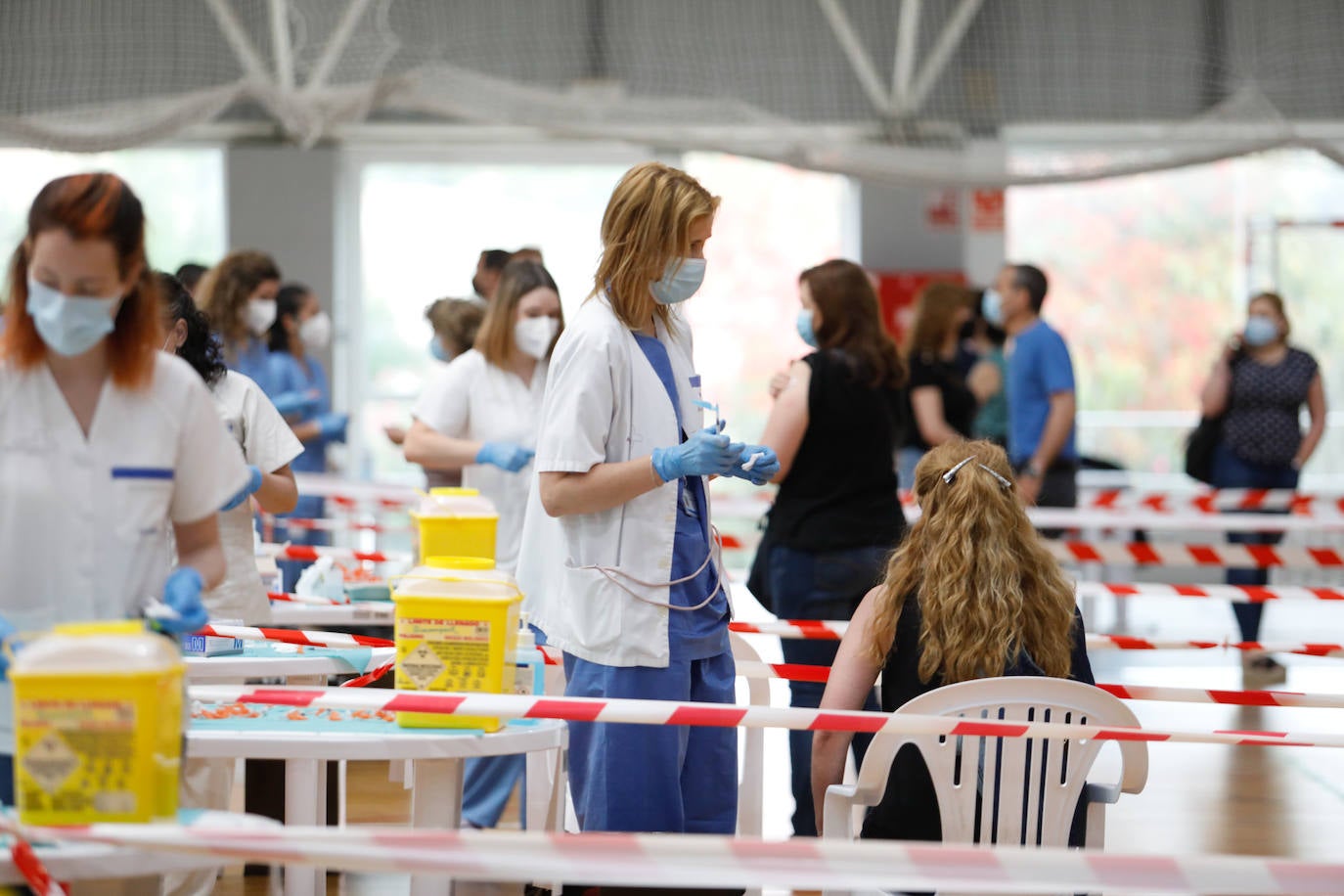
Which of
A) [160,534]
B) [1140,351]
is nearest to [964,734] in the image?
[160,534]

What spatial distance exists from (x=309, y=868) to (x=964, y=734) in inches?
44.5

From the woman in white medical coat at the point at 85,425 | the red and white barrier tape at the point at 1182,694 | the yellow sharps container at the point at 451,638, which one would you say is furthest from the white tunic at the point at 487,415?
the woman in white medical coat at the point at 85,425

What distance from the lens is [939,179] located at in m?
7.79

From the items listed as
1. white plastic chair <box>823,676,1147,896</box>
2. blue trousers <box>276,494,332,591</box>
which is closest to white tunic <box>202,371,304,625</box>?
white plastic chair <box>823,676,1147,896</box>

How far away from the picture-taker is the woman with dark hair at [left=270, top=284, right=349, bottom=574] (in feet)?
20.8

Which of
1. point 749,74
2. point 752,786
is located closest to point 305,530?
point 752,786

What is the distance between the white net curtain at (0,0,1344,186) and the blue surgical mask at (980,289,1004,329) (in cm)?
58

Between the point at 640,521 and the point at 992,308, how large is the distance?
5.28m

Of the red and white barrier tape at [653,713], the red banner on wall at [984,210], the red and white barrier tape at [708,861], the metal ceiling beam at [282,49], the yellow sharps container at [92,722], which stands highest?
the metal ceiling beam at [282,49]

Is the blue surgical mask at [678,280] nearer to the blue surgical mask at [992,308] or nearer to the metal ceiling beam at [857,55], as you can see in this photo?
the blue surgical mask at [992,308]

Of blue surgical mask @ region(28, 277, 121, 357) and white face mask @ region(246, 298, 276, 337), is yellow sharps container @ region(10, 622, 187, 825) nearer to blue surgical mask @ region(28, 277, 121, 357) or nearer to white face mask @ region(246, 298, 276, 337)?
blue surgical mask @ region(28, 277, 121, 357)

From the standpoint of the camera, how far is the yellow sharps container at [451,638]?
7.78 feet

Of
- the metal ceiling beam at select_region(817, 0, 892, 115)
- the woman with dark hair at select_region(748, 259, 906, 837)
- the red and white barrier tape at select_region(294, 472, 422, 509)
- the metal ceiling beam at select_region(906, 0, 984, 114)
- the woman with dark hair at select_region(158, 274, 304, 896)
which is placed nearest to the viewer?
the woman with dark hair at select_region(158, 274, 304, 896)

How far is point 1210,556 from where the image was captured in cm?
702
